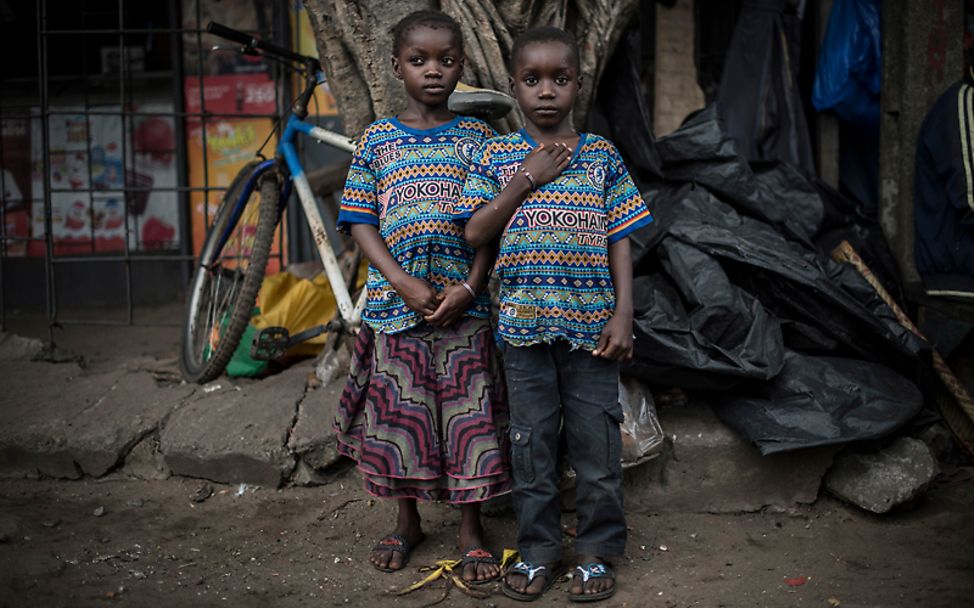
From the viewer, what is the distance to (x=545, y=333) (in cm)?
251

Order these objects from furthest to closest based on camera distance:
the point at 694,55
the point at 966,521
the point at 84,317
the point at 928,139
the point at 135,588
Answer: the point at 84,317
the point at 694,55
the point at 928,139
the point at 966,521
the point at 135,588

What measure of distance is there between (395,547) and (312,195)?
181cm

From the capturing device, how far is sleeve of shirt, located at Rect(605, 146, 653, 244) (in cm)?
259

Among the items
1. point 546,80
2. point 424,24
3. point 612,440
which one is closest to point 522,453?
point 612,440

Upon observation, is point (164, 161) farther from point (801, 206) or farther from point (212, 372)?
point (801, 206)

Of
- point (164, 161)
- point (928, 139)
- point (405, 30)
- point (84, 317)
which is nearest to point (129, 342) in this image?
point (84, 317)

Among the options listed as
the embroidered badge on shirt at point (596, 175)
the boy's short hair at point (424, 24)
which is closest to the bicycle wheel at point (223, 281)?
the boy's short hair at point (424, 24)

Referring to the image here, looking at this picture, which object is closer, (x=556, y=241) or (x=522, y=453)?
(x=556, y=241)

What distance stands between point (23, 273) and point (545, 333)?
5.48 meters

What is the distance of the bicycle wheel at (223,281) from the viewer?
3.96m

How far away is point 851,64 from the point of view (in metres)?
4.55

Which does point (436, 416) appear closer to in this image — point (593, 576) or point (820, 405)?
point (593, 576)

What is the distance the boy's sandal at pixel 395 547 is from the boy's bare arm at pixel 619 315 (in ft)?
2.96

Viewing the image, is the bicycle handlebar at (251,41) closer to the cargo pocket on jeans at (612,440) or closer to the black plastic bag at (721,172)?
the black plastic bag at (721,172)
